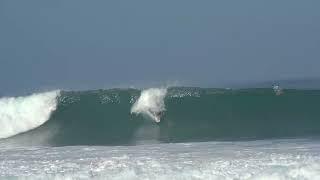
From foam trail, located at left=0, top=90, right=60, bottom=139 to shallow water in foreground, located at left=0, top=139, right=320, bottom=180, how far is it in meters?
2.18

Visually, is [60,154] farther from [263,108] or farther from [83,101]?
[263,108]

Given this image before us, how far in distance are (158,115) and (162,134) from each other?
931 millimetres

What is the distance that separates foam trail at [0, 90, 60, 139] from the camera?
1235cm

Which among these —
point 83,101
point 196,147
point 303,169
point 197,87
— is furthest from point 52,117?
point 303,169

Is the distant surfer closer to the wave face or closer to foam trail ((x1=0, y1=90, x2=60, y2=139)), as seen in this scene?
the wave face

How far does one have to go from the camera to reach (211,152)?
30.8 feet

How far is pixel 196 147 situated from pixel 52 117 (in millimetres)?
3424

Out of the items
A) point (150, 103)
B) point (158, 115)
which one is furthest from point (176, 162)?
point (150, 103)

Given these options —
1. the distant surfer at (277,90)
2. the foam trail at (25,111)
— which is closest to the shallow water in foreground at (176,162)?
the distant surfer at (277,90)

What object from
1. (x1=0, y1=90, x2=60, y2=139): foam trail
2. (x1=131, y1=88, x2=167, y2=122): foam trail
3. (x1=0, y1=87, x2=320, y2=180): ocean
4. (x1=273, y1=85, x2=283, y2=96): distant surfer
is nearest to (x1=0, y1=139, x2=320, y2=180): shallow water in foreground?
(x1=0, y1=87, x2=320, y2=180): ocean

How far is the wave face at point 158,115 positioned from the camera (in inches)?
440

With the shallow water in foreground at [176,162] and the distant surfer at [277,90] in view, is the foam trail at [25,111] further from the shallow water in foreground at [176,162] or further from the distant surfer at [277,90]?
the distant surfer at [277,90]

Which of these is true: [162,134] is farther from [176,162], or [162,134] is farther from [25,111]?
[25,111]

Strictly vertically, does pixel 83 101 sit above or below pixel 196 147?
above
